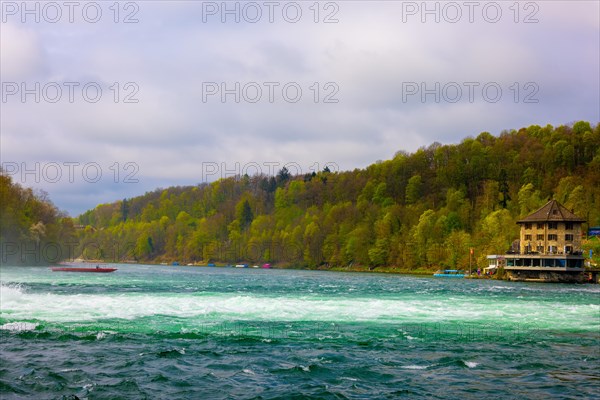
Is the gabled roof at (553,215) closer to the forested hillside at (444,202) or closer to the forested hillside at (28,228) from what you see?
the forested hillside at (444,202)

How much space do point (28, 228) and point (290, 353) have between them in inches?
4816

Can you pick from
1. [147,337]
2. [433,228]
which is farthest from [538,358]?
[433,228]

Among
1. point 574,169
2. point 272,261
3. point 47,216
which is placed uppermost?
point 574,169

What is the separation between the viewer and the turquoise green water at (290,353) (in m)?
16.0

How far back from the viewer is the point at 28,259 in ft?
426

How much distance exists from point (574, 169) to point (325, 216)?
66533mm

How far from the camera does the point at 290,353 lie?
68.6 ft

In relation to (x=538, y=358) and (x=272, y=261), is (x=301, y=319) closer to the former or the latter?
(x=538, y=358)

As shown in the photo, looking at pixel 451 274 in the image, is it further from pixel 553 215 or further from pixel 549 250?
pixel 553 215

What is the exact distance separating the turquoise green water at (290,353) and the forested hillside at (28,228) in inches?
3860

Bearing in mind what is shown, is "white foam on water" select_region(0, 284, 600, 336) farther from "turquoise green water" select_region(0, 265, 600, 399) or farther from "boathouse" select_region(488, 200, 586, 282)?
"boathouse" select_region(488, 200, 586, 282)

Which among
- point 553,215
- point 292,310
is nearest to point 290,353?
point 292,310

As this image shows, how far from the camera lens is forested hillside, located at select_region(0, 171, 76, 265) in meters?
124

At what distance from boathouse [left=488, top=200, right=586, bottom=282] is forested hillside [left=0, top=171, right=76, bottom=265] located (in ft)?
312
